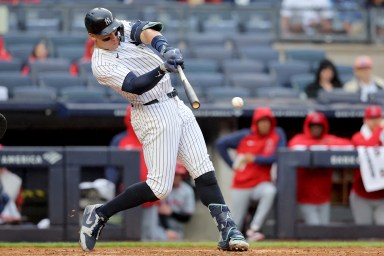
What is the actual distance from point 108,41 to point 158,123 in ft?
1.93

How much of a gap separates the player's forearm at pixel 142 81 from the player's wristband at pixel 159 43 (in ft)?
0.44

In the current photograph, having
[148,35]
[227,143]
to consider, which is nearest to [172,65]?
[148,35]

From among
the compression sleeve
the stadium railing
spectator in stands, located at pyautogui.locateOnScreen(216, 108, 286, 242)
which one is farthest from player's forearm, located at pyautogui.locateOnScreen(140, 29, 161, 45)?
the stadium railing

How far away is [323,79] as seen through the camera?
11.7 metres

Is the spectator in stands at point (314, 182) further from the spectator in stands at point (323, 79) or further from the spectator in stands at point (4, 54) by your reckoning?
the spectator in stands at point (4, 54)

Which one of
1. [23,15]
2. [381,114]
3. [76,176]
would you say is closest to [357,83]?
[381,114]

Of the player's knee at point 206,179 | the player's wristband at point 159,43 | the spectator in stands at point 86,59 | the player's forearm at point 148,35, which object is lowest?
the player's knee at point 206,179

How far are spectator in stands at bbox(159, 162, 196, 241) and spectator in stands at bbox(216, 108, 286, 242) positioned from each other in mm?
465

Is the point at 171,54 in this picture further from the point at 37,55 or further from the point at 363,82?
the point at 37,55

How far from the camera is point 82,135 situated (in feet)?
37.1

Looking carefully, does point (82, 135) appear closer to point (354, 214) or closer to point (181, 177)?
point (181, 177)

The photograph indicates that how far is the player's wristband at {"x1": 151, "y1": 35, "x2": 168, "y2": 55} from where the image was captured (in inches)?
245

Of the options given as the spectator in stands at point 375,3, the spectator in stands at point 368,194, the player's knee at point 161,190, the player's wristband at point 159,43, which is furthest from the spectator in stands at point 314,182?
the spectator in stands at point 375,3

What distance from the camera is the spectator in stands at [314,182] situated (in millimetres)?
10039
